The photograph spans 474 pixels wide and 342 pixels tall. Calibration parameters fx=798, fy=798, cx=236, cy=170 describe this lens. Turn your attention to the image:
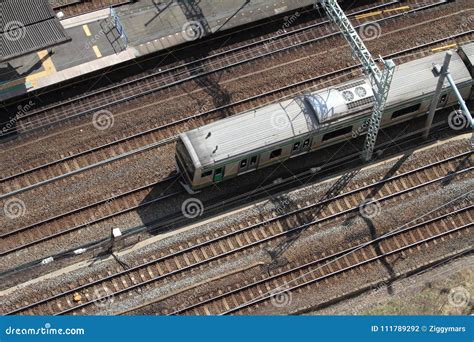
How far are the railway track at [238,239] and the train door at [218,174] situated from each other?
3224 mm

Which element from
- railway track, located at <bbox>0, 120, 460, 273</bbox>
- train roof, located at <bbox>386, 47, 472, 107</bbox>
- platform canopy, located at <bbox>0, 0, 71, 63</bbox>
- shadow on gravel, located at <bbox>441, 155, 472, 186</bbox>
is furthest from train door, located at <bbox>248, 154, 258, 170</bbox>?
platform canopy, located at <bbox>0, 0, 71, 63</bbox>

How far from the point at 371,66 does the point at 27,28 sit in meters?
21.7

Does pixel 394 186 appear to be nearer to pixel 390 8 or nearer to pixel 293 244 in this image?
pixel 293 244

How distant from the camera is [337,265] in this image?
4828 cm

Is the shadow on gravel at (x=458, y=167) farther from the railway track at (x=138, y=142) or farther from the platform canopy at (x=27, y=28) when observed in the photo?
the platform canopy at (x=27, y=28)

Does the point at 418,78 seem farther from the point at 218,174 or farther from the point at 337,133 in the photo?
the point at 218,174

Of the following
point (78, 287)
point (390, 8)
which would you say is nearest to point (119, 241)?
point (78, 287)

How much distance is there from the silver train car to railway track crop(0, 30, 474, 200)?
3.41 m

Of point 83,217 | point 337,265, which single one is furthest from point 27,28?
point 337,265

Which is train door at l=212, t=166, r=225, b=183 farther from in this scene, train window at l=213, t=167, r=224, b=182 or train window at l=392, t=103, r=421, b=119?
train window at l=392, t=103, r=421, b=119

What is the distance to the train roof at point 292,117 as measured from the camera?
47.4 metres

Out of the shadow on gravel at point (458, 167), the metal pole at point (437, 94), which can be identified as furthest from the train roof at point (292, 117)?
the shadow on gravel at point (458, 167)

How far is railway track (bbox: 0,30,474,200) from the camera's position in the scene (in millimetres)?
50312

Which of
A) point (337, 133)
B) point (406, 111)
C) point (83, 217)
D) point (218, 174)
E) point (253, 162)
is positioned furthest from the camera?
point (406, 111)
